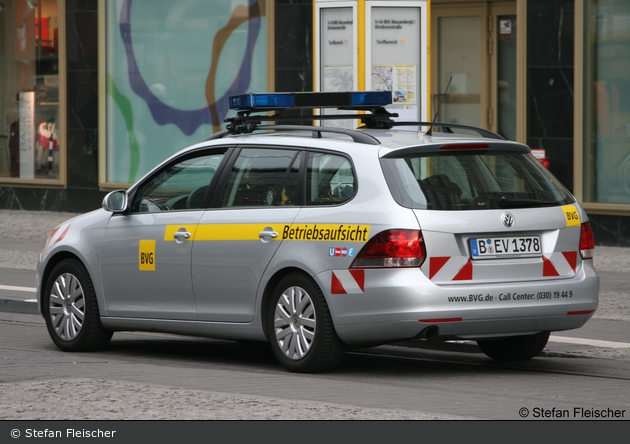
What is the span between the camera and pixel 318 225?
7.29m

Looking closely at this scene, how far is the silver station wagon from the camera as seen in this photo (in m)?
7.00

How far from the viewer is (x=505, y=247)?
7148 mm

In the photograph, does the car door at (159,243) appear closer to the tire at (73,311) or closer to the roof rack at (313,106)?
the tire at (73,311)

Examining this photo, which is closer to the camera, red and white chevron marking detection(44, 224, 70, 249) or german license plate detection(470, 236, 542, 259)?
german license plate detection(470, 236, 542, 259)

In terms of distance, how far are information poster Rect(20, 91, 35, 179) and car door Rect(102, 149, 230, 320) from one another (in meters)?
12.0

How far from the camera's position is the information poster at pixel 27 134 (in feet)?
65.7

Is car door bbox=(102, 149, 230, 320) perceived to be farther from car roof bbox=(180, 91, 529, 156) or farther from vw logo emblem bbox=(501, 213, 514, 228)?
vw logo emblem bbox=(501, 213, 514, 228)

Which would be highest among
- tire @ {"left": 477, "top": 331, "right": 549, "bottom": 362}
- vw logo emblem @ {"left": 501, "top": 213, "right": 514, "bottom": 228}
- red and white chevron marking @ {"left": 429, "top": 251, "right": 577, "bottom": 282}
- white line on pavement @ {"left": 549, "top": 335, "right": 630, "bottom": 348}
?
vw logo emblem @ {"left": 501, "top": 213, "right": 514, "bottom": 228}

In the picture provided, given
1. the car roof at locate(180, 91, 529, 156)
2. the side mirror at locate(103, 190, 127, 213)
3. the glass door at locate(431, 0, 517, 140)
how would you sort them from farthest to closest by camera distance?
1. the glass door at locate(431, 0, 517, 140)
2. the side mirror at locate(103, 190, 127, 213)
3. the car roof at locate(180, 91, 529, 156)

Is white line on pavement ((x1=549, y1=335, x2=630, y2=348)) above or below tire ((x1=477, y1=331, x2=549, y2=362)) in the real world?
below

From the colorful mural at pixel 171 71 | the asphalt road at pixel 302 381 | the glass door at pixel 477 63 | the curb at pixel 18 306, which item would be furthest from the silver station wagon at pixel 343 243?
the colorful mural at pixel 171 71

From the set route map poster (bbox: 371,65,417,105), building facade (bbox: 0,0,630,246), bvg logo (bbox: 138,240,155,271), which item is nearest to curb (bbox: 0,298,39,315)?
bvg logo (bbox: 138,240,155,271)

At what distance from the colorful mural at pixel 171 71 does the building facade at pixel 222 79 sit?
22 mm

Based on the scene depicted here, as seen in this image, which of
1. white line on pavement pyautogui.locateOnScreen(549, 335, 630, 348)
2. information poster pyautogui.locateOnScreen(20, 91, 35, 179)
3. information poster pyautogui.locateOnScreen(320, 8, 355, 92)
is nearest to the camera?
white line on pavement pyautogui.locateOnScreen(549, 335, 630, 348)
